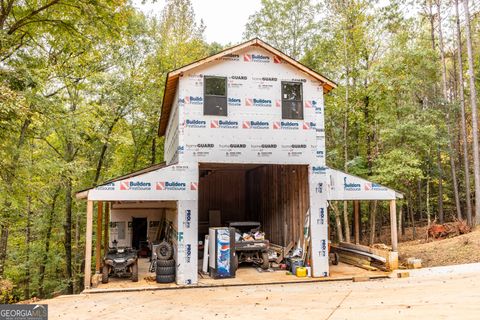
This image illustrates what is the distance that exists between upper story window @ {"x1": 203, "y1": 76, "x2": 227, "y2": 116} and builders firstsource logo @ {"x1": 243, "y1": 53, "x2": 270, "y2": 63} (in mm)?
1034

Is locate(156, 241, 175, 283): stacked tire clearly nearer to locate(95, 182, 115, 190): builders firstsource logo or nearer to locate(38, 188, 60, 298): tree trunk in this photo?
locate(95, 182, 115, 190): builders firstsource logo

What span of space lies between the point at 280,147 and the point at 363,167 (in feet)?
33.8

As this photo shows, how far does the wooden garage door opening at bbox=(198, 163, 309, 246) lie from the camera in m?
12.5

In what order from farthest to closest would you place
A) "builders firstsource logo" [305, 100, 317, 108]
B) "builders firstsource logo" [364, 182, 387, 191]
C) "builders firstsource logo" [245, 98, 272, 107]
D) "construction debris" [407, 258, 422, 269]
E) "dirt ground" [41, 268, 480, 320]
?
"builders firstsource logo" [364, 182, 387, 191]
"construction debris" [407, 258, 422, 269]
"builders firstsource logo" [305, 100, 317, 108]
"builders firstsource logo" [245, 98, 272, 107]
"dirt ground" [41, 268, 480, 320]

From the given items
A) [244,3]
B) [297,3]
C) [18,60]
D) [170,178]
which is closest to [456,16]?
[297,3]

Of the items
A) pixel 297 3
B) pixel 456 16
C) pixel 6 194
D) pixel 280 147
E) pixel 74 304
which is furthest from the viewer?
pixel 297 3

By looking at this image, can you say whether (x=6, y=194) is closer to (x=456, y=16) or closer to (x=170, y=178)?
(x=170, y=178)

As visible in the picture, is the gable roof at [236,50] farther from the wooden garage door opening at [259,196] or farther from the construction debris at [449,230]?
the construction debris at [449,230]

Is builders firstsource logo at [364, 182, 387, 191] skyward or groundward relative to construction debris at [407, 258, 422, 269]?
skyward

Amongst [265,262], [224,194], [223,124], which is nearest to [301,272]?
[265,262]

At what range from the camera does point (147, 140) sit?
2361cm

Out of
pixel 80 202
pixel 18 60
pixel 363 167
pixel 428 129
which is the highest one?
pixel 18 60

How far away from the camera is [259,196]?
54.3 feet

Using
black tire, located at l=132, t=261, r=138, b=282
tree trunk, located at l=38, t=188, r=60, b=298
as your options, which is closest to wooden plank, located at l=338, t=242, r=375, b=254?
black tire, located at l=132, t=261, r=138, b=282
